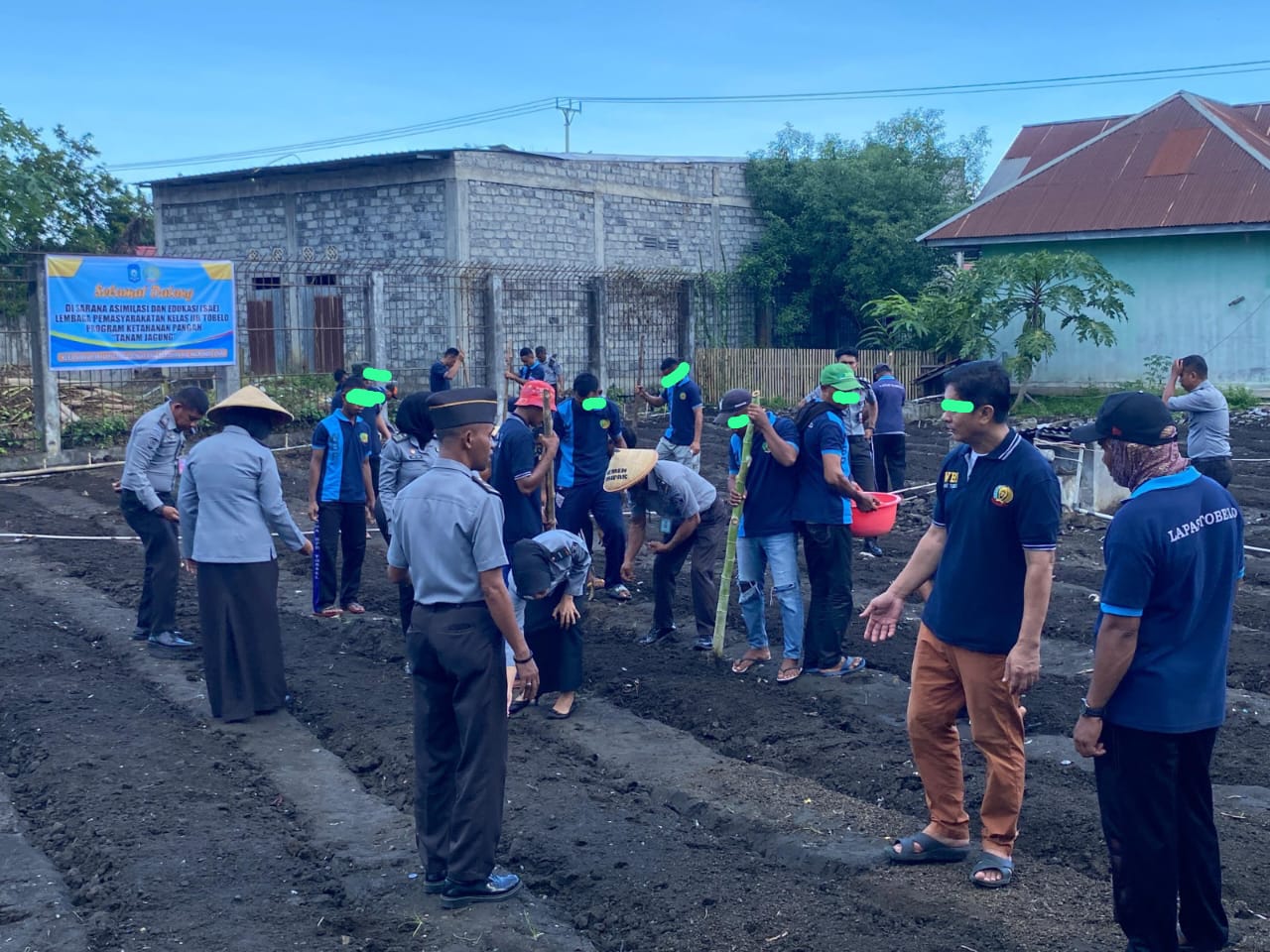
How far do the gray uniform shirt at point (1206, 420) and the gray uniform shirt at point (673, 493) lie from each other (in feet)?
14.3

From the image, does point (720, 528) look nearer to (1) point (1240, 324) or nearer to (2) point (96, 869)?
(2) point (96, 869)

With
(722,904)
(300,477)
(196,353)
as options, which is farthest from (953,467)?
(196,353)

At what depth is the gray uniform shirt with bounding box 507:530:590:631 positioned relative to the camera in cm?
696

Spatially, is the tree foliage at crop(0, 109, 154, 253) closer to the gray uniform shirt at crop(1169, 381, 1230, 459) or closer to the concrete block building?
the concrete block building

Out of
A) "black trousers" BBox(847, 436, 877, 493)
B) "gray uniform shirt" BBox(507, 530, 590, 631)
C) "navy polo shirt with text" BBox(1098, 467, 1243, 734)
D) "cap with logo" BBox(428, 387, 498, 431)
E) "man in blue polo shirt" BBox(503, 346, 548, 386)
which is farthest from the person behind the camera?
"man in blue polo shirt" BBox(503, 346, 548, 386)

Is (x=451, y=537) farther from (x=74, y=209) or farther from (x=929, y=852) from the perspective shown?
(x=74, y=209)

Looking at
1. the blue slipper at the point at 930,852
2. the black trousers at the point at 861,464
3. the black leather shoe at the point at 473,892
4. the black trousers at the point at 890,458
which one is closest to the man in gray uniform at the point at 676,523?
the black trousers at the point at 861,464

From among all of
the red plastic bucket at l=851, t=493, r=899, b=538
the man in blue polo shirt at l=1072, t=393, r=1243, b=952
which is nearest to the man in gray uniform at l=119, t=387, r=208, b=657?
the red plastic bucket at l=851, t=493, r=899, b=538

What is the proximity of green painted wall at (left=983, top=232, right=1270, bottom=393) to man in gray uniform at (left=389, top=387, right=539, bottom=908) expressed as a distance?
72.4 feet

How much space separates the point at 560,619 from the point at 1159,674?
3.85 meters

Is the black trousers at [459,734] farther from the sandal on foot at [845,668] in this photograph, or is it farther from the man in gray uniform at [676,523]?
the man in gray uniform at [676,523]

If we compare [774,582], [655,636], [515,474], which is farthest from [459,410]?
[655,636]

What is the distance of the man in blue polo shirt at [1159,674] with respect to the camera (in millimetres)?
3992

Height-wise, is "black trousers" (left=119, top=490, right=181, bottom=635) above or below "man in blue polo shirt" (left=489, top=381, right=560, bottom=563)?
below
